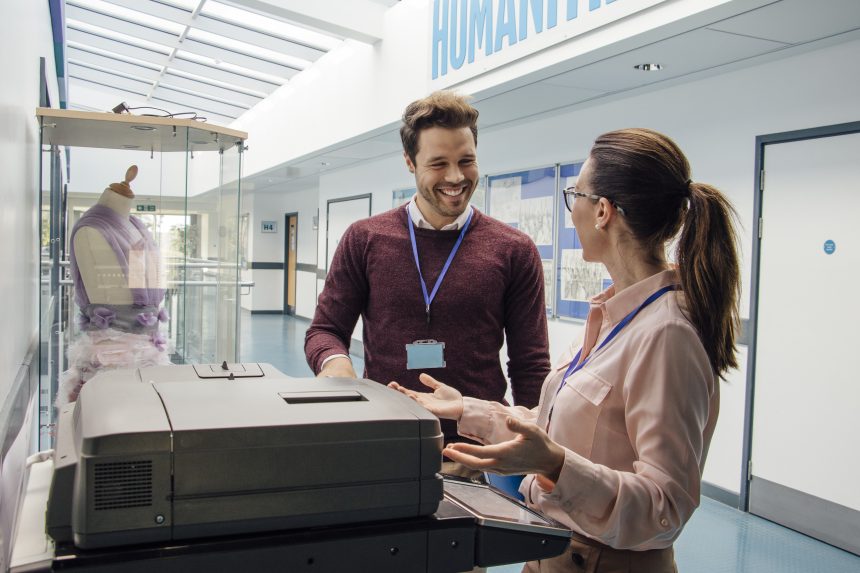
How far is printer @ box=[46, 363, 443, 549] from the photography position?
786 millimetres

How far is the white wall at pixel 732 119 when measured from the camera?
11.1 feet

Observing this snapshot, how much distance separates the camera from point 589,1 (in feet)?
11.3

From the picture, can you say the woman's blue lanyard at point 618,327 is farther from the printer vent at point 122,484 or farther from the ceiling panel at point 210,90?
the ceiling panel at point 210,90

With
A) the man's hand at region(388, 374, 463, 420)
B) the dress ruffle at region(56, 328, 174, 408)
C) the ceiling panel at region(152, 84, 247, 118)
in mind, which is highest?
the ceiling panel at region(152, 84, 247, 118)

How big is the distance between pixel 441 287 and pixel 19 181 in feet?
5.22

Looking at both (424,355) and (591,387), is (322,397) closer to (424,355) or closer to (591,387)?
(591,387)

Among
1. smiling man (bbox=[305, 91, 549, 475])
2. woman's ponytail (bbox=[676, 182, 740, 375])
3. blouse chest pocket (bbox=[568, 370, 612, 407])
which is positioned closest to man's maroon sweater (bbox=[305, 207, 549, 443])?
smiling man (bbox=[305, 91, 549, 475])

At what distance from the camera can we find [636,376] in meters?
1.11

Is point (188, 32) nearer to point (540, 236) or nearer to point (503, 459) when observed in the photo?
point (540, 236)

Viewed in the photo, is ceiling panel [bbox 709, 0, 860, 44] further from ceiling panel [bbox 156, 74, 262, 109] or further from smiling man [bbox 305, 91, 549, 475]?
ceiling panel [bbox 156, 74, 262, 109]

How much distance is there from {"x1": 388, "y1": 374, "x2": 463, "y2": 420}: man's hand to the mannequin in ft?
6.92

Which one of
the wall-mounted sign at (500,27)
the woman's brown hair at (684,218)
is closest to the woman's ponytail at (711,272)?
the woman's brown hair at (684,218)

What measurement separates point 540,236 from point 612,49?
2.08 m

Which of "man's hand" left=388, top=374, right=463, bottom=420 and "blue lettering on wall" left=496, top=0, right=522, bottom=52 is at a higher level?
"blue lettering on wall" left=496, top=0, right=522, bottom=52
